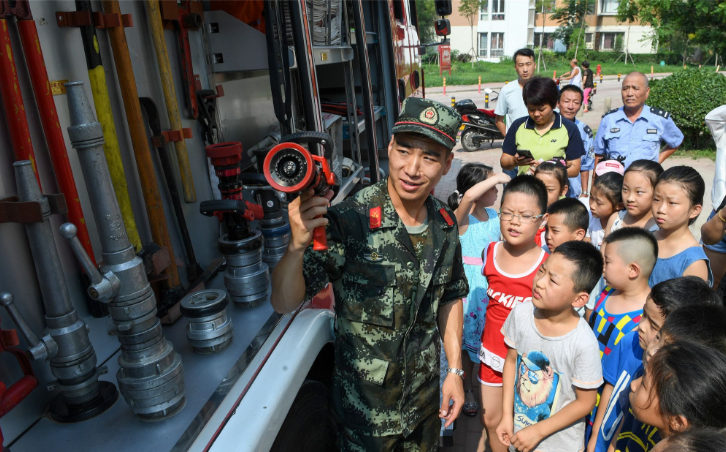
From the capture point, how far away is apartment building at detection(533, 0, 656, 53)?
168ft

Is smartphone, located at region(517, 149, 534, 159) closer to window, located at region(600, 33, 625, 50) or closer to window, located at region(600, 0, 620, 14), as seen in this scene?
window, located at region(600, 33, 625, 50)

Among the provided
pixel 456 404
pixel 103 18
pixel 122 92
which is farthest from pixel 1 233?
pixel 456 404

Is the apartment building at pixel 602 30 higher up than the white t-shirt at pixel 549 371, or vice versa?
the apartment building at pixel 602 30

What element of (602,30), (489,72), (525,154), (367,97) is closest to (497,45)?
(602,30)

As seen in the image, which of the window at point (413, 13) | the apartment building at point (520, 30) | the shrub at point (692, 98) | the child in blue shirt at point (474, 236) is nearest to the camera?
the child in blue shirt at point (474, 236)

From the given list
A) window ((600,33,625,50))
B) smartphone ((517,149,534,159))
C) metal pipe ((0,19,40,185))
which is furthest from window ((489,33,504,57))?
metal pipe ((0,19,40,185))

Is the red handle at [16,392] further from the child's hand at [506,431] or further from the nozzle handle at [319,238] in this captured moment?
the child's hand at [506,431]

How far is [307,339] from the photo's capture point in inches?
74.8

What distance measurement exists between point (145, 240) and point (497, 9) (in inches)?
2153

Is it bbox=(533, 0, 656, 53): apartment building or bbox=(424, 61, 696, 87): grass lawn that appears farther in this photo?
bbox=(533, 0, 656, 53): apartment building

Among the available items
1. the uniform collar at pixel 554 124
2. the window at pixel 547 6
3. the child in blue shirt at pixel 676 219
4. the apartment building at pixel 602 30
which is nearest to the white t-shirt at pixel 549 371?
the child in blue shirt at pixel 676 219

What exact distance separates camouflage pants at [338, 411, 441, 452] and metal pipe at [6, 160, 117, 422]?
0.84 m

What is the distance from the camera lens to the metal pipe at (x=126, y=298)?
1.34 meters

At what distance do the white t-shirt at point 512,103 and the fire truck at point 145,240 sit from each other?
2.98m
